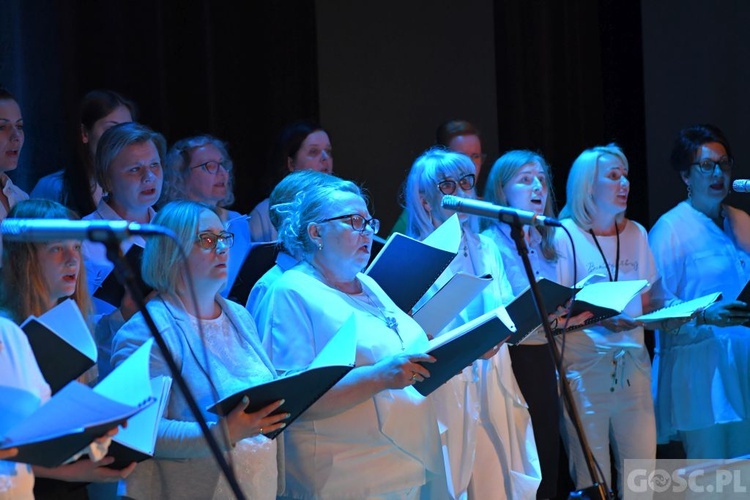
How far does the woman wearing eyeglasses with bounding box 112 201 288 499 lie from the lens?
269 cm

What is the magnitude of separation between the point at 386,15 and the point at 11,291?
3226mm

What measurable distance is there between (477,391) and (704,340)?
60.7 inches

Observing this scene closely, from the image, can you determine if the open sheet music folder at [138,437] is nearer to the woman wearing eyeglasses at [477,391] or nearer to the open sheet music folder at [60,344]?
the open sheet music folder at [60,344]

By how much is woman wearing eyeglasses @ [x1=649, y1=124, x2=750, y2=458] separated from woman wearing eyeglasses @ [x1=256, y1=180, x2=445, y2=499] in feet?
6.62

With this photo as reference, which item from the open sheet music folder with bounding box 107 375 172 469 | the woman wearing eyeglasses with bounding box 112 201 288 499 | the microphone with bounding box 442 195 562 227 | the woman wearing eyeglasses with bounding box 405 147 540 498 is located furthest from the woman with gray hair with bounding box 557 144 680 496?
the open sheet music folder with bounding box 107 375 172 469

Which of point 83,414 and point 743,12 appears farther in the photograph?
point 743,12

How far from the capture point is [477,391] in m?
3.92

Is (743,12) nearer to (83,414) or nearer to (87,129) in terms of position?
(87,129)

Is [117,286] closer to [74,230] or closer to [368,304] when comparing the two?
[368,304]

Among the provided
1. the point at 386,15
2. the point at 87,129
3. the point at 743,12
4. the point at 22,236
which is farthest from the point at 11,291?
the point at 743,12

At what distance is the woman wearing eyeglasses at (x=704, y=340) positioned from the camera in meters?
4.89

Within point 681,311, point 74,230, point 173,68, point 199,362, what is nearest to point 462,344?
point 199,362

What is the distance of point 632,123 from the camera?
591 cm

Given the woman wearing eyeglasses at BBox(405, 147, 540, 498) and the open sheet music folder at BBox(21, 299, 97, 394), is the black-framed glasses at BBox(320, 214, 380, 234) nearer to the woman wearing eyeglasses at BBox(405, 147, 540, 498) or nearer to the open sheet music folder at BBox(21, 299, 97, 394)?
the woman wearing eyeglasses at BBox(405, 147, 540, 498)
